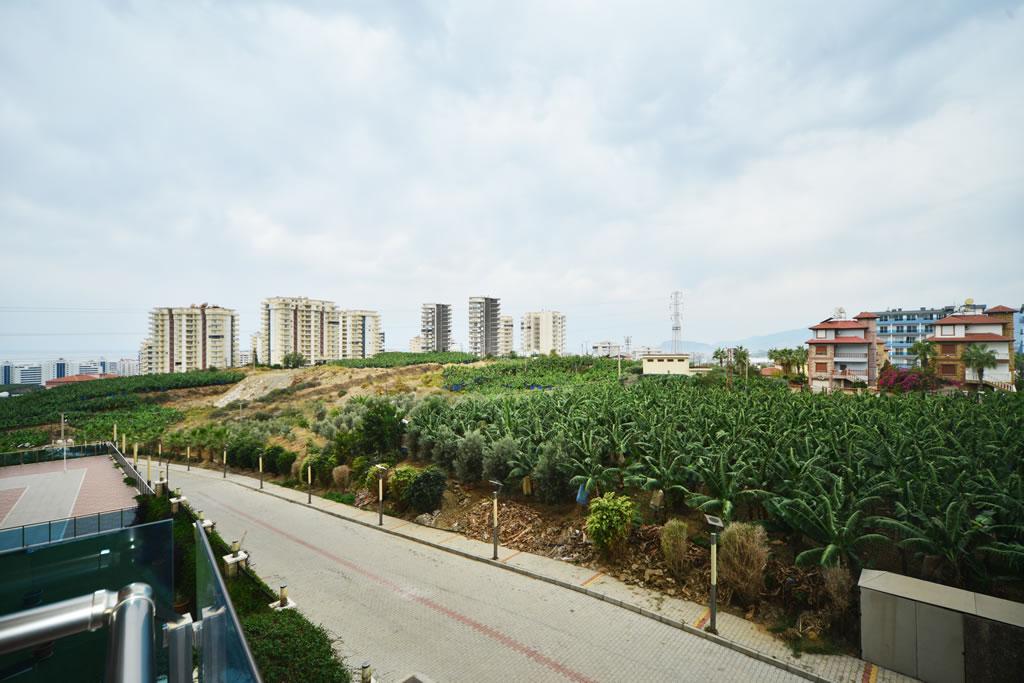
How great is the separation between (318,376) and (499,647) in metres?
70.0

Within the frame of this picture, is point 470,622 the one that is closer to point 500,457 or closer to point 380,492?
point 500,457

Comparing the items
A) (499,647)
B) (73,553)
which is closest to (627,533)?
(499,647)

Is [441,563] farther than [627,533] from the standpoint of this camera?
Yes

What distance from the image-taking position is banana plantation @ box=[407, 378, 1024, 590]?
8680mm

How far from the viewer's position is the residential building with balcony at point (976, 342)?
46.1 metres

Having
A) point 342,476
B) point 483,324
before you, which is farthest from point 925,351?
point 483,324

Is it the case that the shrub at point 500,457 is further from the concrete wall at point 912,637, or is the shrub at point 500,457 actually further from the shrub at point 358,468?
the concrete wall at point 912,637

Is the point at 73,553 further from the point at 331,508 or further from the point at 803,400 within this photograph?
the point at 803,400

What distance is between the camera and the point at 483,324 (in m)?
145

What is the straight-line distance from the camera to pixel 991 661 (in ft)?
22.0

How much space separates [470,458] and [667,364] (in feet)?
137

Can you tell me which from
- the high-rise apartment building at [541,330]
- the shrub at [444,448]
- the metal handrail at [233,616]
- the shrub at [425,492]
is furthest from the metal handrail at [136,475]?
the high-rise apartment building at [541,330]

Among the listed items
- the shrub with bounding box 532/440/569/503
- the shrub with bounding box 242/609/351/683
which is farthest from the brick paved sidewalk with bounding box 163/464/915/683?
the shrub with bounding box 242/609/351/683

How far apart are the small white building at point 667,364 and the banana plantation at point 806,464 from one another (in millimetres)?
31821
